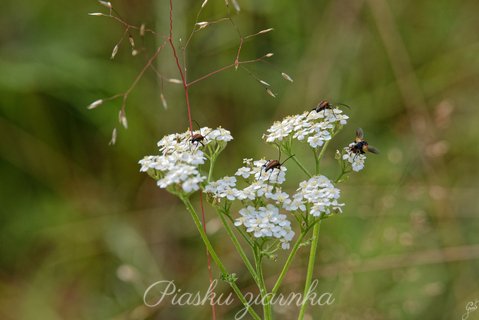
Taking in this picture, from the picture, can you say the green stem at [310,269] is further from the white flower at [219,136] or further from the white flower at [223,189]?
the white flower at [219,136]

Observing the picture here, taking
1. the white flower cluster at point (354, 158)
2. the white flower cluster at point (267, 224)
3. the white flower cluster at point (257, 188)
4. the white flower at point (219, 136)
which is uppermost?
Answer: the white flower at point (219, 136)

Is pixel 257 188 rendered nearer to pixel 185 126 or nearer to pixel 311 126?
pixel 311 126

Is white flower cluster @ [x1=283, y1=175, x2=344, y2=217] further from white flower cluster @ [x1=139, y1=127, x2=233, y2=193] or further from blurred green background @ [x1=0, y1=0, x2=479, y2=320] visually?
blurred green background @ [x1=0, y1=0, x2=479, y2=320]

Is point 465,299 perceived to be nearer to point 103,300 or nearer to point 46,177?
point 103,300

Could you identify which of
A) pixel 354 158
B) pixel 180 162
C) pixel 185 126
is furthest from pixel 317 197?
pixel 185 126

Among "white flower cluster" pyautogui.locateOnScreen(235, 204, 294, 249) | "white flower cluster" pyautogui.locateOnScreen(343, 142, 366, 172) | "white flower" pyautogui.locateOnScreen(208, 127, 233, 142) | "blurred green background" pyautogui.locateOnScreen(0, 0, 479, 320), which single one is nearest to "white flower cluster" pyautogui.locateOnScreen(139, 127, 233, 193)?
"white flower" pyautogui.locateOnScreen(208, 127, 233, 142)

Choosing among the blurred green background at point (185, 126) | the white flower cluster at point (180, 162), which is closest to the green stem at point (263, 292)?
the white flower cluster at point (180, 162)

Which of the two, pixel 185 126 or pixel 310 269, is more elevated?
pixel 185 126
